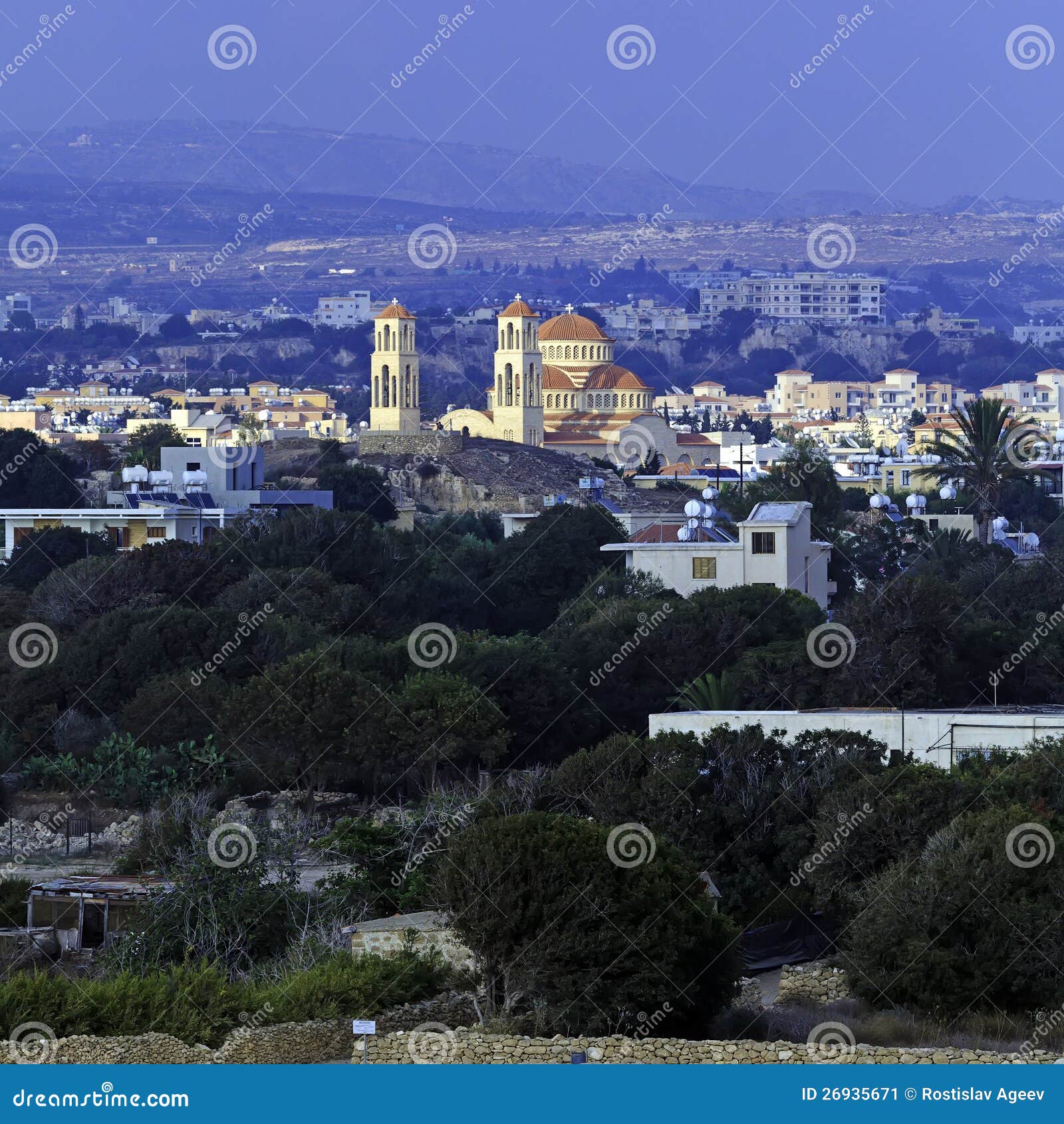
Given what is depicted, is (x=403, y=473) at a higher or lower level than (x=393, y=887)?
higher

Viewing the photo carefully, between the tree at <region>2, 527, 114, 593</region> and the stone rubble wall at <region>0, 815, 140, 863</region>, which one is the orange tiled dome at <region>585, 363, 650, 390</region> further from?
the stone rubble wall at <region>0, 815, 140, 863</region>

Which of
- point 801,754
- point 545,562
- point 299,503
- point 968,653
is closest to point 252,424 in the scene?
point 299,503

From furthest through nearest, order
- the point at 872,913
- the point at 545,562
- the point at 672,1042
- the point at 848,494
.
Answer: the point at 848,494 → the point at 545,562 → the point at 872,913 → the point at 672,1042

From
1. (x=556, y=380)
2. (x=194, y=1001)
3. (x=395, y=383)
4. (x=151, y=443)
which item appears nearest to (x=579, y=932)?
(x=194, y=1001)

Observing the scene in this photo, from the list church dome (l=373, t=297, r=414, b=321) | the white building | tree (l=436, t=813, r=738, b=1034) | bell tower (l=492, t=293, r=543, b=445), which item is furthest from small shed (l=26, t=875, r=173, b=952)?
bell tower (l=492, t=293, r=543, b=445)

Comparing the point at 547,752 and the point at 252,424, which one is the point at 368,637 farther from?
the point at 252,424

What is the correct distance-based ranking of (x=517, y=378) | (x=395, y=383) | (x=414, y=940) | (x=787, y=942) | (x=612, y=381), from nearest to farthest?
(x=414, y=940) → (x=787, y=942) → (x=395, y=383) → (x=517, y=378) → (x=612, y=381)

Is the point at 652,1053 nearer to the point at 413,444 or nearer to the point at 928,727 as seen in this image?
the point at 928,727
